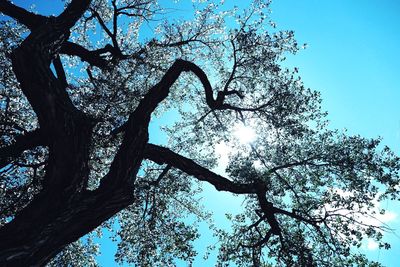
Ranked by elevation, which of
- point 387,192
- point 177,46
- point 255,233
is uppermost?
point 177,46

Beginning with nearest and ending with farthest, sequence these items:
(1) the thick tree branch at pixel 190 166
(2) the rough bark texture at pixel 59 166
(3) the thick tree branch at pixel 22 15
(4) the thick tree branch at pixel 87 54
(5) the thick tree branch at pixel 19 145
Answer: (2) the rough bark texture at pixel 59 166 → (5) the thick tree branch at pixel 19 145 → (1) the thick tree branch at pixel 190 166 → (3) the thick tree branch at pixel 22 15 → (4) the thick tree branch at pixel 87 54

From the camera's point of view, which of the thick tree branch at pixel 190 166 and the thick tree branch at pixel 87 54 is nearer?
the thick tree branch at pixel 190 166

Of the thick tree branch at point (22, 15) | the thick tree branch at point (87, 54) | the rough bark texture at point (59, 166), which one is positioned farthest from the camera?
the thick tree branch at point (87, 54)

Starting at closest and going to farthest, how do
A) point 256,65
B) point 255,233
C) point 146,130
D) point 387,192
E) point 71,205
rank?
1. point 71,205
2. point 146,130
3. point 387,192
4. point 255,233
5. point 256,65

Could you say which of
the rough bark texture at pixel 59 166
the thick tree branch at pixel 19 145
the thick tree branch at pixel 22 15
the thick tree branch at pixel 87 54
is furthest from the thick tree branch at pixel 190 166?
the thick tree branch at pixel 22 15

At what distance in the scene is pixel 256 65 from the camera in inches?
620

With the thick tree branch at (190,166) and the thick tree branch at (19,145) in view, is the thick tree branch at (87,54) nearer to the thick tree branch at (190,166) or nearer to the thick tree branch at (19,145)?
the thick tree branch at (19,145)

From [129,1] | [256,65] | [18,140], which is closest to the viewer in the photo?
[18,140]

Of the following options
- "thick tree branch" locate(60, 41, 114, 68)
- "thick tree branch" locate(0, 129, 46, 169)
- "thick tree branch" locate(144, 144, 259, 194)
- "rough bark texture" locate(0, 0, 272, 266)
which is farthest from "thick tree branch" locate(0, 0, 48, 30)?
"thick tree branch" locate(144, 144, 259, 194)

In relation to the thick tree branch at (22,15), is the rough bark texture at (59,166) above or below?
below

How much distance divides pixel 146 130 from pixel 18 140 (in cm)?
518

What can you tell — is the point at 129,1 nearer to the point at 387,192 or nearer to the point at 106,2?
the point at 106,2

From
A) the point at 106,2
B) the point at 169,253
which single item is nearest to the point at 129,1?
the point at 106,2

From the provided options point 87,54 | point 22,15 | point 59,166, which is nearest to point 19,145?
point 59,166
